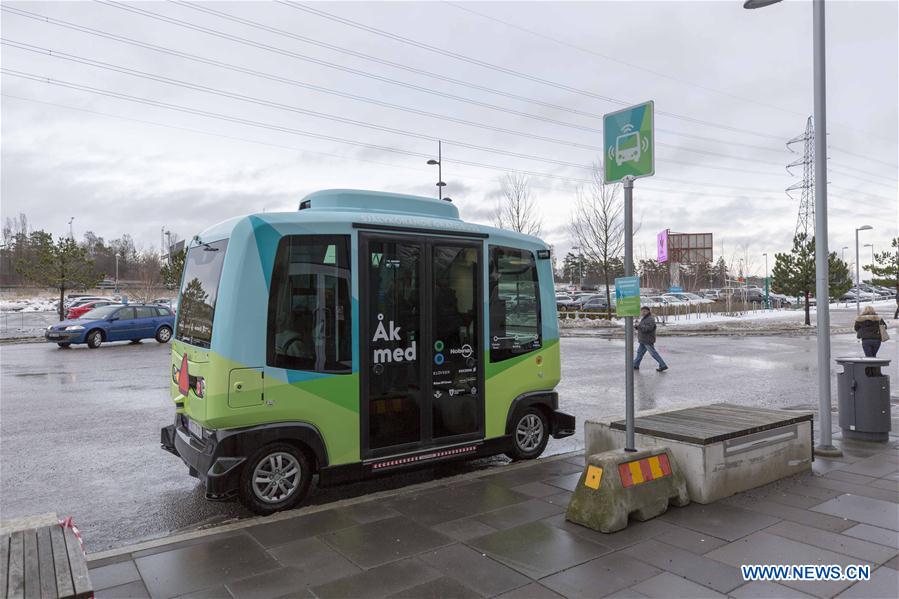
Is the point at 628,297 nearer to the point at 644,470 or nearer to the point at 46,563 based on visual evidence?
the point at 644,470

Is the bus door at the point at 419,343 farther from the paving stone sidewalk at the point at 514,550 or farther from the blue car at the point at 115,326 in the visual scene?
the blue car at the point at 115,326

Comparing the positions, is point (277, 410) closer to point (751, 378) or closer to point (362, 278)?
point (362, 278)

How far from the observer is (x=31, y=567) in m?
3.01

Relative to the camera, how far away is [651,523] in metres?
4.64

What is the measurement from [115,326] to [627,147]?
21.6 m

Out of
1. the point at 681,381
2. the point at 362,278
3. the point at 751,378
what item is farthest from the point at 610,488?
the point at 751,378

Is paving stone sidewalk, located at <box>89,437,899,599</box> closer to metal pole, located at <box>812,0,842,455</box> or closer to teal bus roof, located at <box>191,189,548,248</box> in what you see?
metal pole, located at <box>812,0,842,455</box>

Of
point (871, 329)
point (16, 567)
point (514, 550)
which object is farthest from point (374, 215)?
point (871, 329)

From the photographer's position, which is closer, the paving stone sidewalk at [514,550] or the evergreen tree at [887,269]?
the paving stone sidewalk at [514,550]

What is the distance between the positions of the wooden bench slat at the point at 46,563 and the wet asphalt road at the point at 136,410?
4.73 ft

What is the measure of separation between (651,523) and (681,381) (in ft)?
30.8

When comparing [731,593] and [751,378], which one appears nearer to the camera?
[731,593]

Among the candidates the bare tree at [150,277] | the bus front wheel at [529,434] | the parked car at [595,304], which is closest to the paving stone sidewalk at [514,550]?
the bus front wheel at [529,434]

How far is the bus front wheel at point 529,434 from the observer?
6602mm
